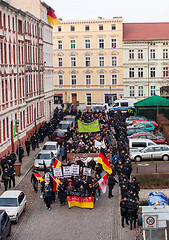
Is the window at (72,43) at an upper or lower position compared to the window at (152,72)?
upper

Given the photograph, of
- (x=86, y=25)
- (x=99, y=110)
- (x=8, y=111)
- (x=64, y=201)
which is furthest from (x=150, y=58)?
(x=64, y=201)

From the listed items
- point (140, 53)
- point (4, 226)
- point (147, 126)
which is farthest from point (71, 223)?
point (140, 53)

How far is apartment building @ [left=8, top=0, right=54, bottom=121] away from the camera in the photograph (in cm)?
5519

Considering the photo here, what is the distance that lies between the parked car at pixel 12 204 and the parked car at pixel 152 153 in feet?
42.9

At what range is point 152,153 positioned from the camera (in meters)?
33.5

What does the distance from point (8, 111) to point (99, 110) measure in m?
23.0

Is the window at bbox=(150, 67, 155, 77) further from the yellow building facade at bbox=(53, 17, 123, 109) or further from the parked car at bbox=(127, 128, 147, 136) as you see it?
the parked car at bbox=(127, 128, 147, 136)

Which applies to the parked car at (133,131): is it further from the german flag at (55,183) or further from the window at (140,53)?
the window at (140,53)

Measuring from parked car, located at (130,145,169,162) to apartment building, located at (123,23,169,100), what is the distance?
137 ft

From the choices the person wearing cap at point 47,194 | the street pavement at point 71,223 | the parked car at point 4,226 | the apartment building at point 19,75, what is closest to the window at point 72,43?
the apartment building at point 19,75

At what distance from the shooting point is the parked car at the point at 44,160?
32.5m

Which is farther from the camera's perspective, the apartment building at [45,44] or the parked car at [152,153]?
the apartment building at [45,44]

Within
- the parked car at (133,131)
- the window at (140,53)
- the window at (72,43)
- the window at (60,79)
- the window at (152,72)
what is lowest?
the parked car at (133,131)

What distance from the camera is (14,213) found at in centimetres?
2153
